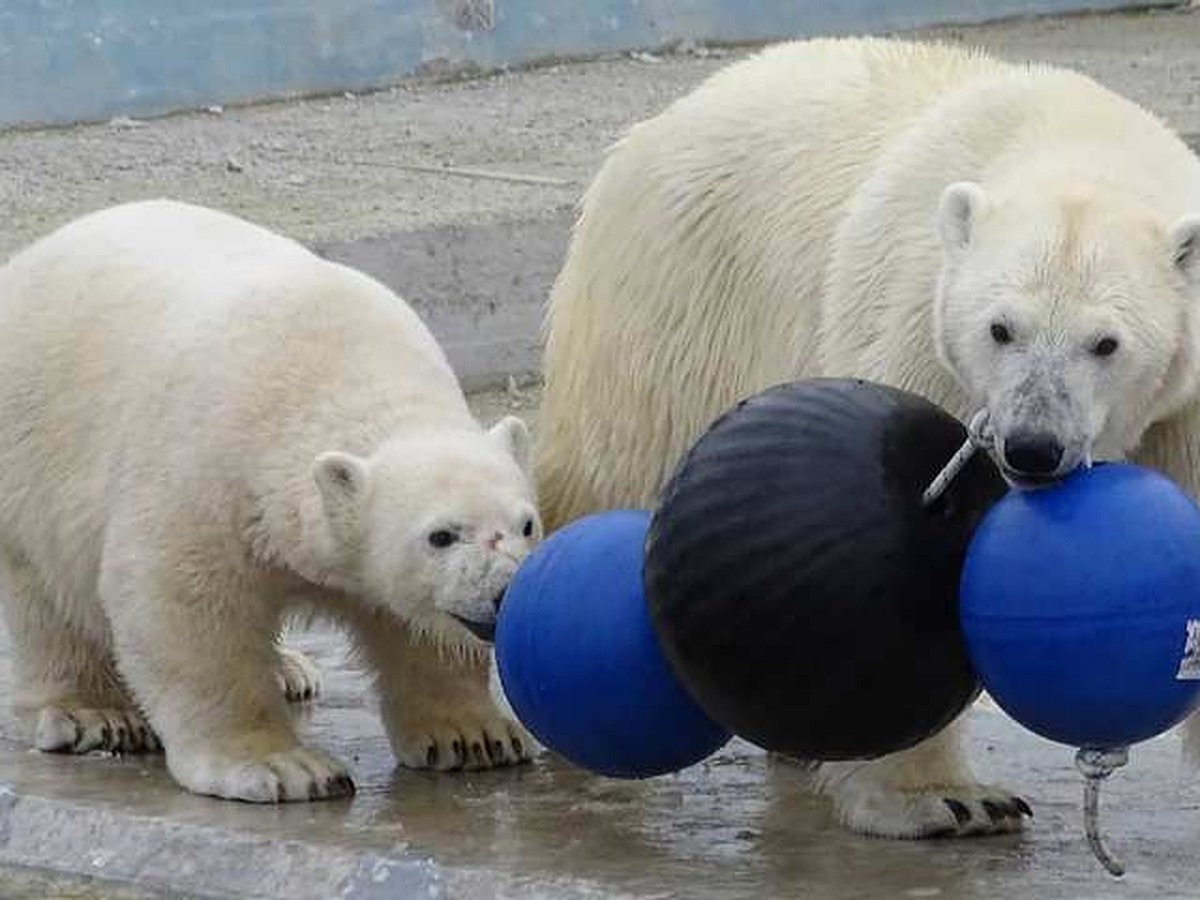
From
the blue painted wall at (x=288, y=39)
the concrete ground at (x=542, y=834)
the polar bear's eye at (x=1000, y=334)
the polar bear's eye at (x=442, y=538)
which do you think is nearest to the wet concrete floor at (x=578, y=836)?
the concrete ground at (x=542, y=834)

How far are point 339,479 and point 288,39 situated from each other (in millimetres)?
6115

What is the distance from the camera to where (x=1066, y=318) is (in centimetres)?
421

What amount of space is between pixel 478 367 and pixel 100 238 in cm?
311

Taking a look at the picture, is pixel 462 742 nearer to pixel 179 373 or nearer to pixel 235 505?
pixel 235 505

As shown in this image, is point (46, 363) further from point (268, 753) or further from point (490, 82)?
point (490, 82)

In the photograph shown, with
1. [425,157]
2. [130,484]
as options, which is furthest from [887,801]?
[425,157]

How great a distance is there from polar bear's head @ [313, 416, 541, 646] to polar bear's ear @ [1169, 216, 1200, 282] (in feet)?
3.40

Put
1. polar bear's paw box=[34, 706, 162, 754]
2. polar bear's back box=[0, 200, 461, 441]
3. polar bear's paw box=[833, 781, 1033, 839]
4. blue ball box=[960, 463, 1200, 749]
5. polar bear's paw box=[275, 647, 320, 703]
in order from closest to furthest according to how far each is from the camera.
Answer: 1. blue ball box=[960, 463, 1200, 749]
2. polar bear's paw box=[833, 781, 1033, 839]
3. polar bear's back box=[0, 200, 461, 441]
4. polar bear's paw box=[34, 706, 162, 754]
5. polar bear's paw box=[275, 647, 320, 703]

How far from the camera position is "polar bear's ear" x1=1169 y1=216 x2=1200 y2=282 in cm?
429

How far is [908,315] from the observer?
4.66m

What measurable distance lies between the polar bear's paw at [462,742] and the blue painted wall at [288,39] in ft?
17.3

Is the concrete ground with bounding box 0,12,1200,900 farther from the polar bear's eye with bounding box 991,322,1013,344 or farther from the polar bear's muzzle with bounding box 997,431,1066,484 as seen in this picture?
the polar bear's eye with bounding box 991,322,1013,344

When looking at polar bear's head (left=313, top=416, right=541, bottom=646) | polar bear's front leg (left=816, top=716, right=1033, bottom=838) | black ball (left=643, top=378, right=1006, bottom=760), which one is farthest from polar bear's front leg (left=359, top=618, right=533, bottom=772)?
black ball (left=643, top=378, right=1006, bottom=760)

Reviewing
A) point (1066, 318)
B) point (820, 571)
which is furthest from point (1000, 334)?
point (820, 571)
